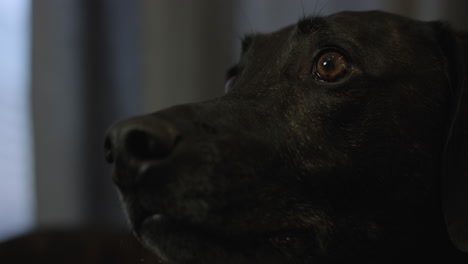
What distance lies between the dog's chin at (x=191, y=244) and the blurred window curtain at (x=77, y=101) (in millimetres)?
1828

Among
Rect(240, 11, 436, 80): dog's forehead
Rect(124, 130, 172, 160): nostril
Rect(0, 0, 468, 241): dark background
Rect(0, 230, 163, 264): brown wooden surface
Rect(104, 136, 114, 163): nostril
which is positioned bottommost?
Rect(0, 230, 163, 264): brown wooden surface

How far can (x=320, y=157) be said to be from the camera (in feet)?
3.71

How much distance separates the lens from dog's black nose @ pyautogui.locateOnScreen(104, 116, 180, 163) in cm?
93

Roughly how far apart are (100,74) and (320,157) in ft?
6.48

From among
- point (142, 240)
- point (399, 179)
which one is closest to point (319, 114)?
point (399, 179)

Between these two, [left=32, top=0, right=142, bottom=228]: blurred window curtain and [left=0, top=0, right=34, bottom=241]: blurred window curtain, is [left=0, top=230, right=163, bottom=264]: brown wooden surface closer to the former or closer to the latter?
[left=32, top=0, right=142, bottom=228]: blurred window curtain

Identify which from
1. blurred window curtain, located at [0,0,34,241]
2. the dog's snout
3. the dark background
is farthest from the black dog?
blurred window curtain, located at [0,0,34,241]

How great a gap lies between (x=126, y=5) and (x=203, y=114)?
1853 millimetres

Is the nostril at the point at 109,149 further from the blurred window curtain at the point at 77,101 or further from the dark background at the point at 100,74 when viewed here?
the blurred window curtain at the point at 77,101

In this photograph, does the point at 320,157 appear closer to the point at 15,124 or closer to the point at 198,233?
the point at 198,233

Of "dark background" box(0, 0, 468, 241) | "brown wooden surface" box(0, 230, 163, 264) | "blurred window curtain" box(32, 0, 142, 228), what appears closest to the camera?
"brown wooden surface" box(0, 230, 163, 264)

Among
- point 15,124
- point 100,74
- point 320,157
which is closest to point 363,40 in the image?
point 320,157

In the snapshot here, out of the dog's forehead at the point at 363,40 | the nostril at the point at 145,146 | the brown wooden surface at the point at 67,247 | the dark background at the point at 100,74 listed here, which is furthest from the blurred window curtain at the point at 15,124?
the nostril at the point at 145,146

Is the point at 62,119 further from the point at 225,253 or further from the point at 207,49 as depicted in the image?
the point at 225,253
